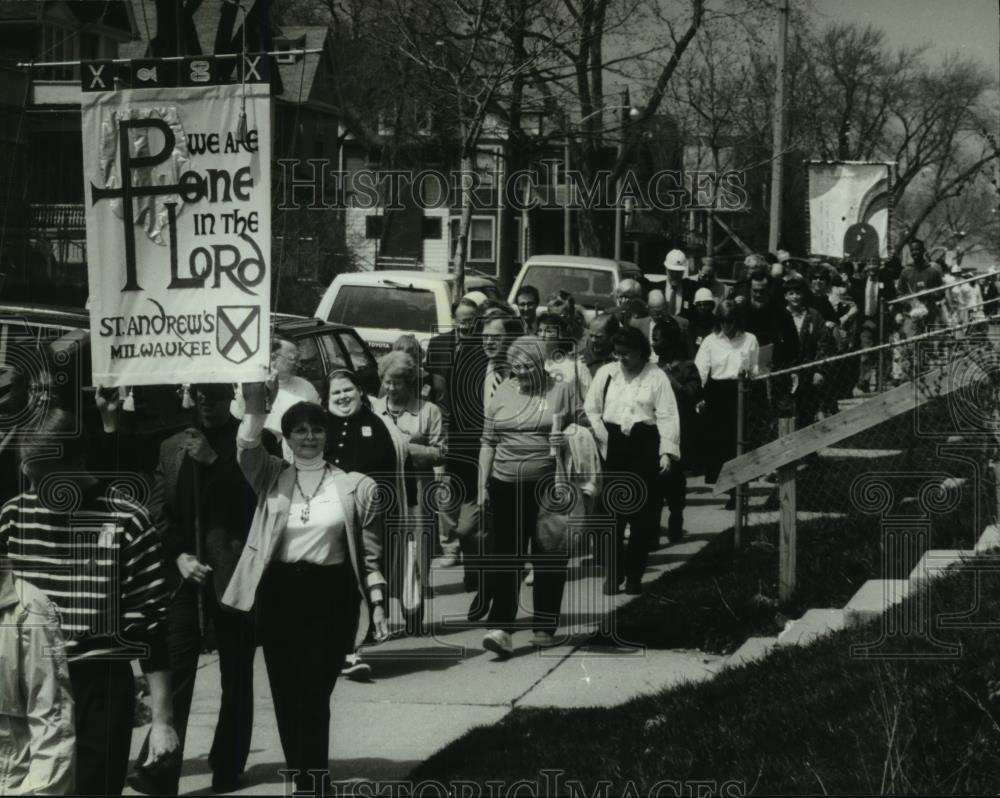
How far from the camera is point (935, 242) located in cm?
8606

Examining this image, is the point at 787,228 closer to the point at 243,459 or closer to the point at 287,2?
the point at 287,2

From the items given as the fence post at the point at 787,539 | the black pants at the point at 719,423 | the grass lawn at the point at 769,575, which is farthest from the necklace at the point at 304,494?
the black pants at the point at 719,423

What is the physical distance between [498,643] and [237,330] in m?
3.58

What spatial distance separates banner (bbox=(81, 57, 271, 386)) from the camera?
6.50 m

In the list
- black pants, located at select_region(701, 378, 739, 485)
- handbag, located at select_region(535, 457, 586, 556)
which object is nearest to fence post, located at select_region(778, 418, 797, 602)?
handbag, located at select_region(535, 457, 586, 556)

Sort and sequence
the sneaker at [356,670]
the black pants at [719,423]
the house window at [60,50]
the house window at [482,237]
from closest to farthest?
the sneaker at [356,670]
the black pants at [719,423]
the house window at [60,50]
the house window at [482,237]

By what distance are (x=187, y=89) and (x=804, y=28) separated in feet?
68.2

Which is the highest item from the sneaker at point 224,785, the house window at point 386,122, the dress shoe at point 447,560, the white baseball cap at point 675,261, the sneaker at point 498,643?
the house window at point 386,122

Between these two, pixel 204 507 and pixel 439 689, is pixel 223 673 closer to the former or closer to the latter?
pixel 204 507

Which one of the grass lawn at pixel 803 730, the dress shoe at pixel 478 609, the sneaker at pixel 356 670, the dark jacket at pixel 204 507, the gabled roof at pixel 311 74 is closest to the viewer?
the grass lawn at pixel 803 730

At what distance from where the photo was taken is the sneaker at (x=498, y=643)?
9.52m

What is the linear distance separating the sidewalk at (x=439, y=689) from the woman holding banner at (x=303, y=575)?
0.71 meters

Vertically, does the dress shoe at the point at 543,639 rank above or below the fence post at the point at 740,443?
below

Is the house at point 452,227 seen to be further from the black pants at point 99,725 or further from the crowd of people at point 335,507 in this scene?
the black pants at point 99,725
